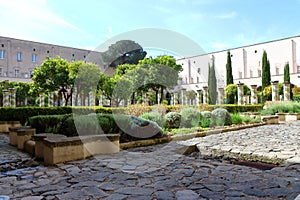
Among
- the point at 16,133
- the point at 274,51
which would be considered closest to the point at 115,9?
the point at 16,133

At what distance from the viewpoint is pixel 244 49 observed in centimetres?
3656

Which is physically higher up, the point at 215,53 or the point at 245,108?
the point at 215,53

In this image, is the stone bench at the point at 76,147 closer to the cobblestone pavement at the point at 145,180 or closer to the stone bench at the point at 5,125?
the cobblestone pavement at the point at 145,180

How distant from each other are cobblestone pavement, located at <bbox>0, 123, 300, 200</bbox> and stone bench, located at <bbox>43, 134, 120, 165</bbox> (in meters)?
0.19

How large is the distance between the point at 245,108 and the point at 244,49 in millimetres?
21757

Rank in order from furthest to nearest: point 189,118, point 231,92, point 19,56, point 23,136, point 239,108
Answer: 1. point 19,56
2. point 231,92
3. point 239,108
4. point 189,118
5. point 23,136

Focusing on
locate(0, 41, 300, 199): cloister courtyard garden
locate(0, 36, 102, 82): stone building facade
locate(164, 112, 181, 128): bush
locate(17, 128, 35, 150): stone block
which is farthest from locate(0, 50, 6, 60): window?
locate(17, 128, 35, 150): stone block

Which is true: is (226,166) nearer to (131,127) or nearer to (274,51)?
(131,127)

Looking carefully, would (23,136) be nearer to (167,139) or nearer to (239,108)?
(167,139)

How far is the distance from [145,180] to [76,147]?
5.68 ft

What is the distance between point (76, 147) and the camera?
4289 mm

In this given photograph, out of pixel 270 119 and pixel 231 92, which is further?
pixel 231 92

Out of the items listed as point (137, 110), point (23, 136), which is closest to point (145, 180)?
point (23, 136)

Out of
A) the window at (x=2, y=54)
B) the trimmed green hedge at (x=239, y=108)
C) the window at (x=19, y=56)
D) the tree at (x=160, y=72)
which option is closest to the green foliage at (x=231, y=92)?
the tree at (x=160, y=72)
